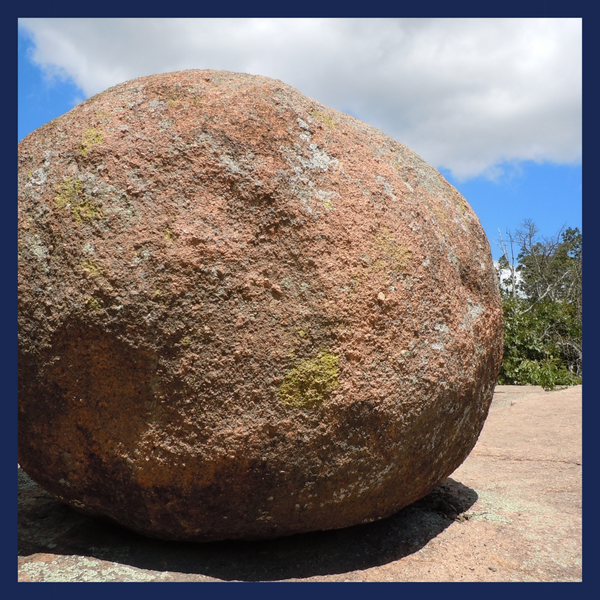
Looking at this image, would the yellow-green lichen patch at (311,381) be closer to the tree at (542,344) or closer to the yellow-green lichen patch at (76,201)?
the yellow-green lichen patch at (76,201)

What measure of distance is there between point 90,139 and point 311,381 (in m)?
1.42

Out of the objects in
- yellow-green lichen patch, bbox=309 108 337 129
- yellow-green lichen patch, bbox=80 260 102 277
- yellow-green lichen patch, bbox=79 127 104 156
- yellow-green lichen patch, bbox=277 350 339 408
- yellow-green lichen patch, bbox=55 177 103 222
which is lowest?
yellow-green lichen patch, bbox=277 350 339 408

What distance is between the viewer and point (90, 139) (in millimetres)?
2482

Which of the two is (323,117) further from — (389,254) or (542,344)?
(542,344)

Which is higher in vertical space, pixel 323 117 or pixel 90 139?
pixel 323 117

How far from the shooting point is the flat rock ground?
2500 millimetres

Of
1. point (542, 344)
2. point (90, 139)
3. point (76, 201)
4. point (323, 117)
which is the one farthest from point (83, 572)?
point (542, 344)

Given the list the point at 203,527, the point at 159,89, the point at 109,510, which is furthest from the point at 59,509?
the point at 159,89

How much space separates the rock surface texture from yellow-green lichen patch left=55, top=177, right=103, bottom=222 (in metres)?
0.01

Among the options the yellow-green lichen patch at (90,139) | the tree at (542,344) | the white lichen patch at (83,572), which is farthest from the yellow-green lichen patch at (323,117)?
the tree at (542,344)

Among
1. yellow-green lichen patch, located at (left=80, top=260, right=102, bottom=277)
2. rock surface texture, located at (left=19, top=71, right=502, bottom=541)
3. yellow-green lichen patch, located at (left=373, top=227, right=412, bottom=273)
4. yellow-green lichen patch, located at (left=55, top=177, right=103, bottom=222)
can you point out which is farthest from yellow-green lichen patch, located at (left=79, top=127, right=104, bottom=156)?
yellow-green lichen patch, located at (left=373, top=227, right=412, bottom=273)

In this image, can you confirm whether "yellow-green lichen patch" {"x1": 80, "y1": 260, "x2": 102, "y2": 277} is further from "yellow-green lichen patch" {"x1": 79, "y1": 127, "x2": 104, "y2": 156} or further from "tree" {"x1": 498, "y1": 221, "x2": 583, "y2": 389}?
"tree" {"x1": 498, "y1": 221, "x2": 583, "y2": 389}

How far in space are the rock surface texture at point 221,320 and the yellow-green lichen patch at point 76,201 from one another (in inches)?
0.4

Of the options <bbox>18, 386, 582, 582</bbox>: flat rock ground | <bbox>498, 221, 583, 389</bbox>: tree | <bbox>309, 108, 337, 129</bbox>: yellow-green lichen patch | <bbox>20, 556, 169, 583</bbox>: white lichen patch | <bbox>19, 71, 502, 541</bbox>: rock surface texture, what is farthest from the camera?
<bbox>498, 221, 583, 389</bbox>: tree
